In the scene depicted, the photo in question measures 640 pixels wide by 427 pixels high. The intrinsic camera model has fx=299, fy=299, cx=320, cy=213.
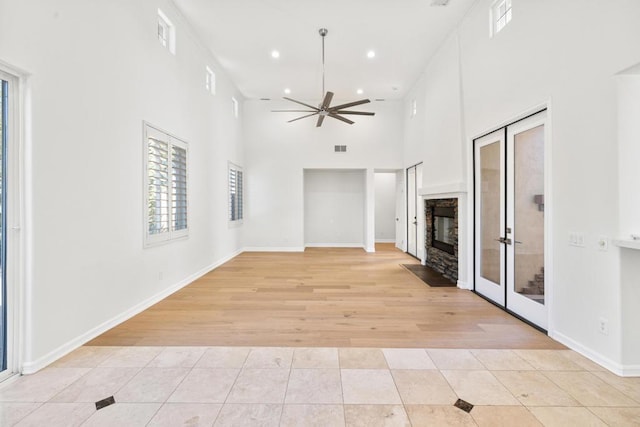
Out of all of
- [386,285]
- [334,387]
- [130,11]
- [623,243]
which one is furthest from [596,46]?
[130,11]

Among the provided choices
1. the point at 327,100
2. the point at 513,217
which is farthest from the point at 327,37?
the point at 513,217

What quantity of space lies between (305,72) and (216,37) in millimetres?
2039

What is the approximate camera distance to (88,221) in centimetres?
293

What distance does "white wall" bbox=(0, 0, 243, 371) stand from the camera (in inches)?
94.7

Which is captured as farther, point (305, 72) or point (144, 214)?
point (305, 72)

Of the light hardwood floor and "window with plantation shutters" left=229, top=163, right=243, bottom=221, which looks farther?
"window with plantation shutters" left=229, top=163, right=243, bottom=221

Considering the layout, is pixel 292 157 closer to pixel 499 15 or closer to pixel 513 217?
pixel 499 15

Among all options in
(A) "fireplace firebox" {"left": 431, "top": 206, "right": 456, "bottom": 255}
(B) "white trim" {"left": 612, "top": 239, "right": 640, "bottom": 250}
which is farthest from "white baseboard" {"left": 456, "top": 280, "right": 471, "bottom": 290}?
(B) "white trim" {"left": 612, "top": 239, "right": 640, "bottom": 250}

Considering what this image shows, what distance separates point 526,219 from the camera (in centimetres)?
346

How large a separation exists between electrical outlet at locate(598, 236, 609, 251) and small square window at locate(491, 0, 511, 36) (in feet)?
9.30

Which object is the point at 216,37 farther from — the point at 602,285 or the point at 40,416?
the point at 602,285

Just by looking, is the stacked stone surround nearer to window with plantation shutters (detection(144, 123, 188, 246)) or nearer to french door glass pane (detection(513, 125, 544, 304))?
french door glass pane (detection(513, 125, 544, 304))

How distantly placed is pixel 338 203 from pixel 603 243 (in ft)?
24.7

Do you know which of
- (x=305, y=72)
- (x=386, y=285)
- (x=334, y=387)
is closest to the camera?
(x=334, y=387)
